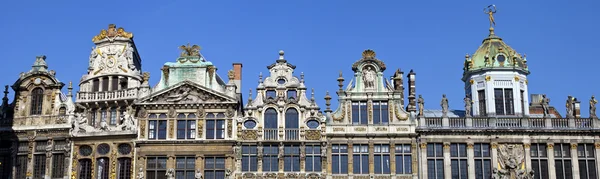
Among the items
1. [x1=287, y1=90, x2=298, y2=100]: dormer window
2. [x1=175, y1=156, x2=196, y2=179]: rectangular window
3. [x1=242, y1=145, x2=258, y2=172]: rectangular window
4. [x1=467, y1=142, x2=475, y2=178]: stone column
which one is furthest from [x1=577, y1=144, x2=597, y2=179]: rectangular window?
[x1=175, y1=156, x2=196, y2=179]: rectangular window

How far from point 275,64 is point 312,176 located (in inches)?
264

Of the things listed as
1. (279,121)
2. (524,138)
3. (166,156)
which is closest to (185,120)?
(166,156)

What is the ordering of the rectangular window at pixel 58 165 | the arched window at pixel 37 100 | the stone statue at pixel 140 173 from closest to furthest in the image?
1. the stone statue at pixel 140 173
2. the rectangular window at pixel 58 165
3. the arched window at pixel 37 100

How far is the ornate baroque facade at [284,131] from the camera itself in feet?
153

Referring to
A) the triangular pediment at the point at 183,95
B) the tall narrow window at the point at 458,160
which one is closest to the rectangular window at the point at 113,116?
the triangular pediment at the point at 183,95

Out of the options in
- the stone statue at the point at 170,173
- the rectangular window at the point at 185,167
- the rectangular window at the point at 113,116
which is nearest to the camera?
the stone statue at the point at 170,173

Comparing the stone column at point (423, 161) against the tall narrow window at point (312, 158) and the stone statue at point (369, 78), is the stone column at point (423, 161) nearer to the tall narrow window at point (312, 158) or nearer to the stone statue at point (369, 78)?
the stone statue at point (369, 78)

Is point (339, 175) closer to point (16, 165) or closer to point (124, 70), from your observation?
point (124, 70)

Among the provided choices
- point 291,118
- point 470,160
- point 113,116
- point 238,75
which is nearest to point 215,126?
point 291,118

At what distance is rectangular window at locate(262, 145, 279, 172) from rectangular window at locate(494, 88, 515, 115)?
1288 centimetres

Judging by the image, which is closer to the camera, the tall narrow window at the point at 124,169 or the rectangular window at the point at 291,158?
the rectangular window at the point at 291,158

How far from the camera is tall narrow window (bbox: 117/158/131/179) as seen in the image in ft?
155

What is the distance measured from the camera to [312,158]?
153 feet

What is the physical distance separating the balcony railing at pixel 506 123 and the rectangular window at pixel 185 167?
1271cm
